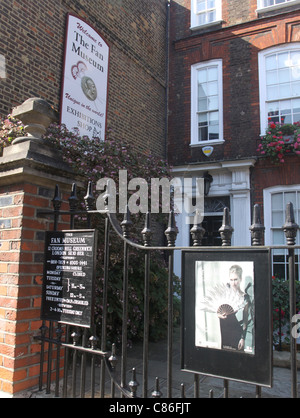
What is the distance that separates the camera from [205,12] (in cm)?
1037

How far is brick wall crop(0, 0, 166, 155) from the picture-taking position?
5902mm

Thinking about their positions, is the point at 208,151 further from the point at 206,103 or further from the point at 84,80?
the point at 84,80

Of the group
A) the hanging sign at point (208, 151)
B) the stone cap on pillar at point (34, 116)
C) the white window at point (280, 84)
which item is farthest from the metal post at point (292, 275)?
the hanging sign at point (208, 151)

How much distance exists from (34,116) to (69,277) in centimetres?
134

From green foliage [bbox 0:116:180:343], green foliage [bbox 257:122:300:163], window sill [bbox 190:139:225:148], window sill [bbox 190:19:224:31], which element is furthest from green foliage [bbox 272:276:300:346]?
window sill [bbox 190:19:224:31]

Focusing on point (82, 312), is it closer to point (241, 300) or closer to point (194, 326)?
point (194, 326)

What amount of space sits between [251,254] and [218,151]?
8.04m

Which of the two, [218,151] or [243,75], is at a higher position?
[243,75]

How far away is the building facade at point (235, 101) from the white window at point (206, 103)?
0.03 meters

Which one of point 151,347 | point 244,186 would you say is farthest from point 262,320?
point 244,186

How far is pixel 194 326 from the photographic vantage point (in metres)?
1.99

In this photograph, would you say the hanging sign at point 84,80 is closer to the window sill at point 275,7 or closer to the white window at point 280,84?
the white window at point 280,84

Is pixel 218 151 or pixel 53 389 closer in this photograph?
pixel 53 389

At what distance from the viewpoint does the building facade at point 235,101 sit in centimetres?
877
